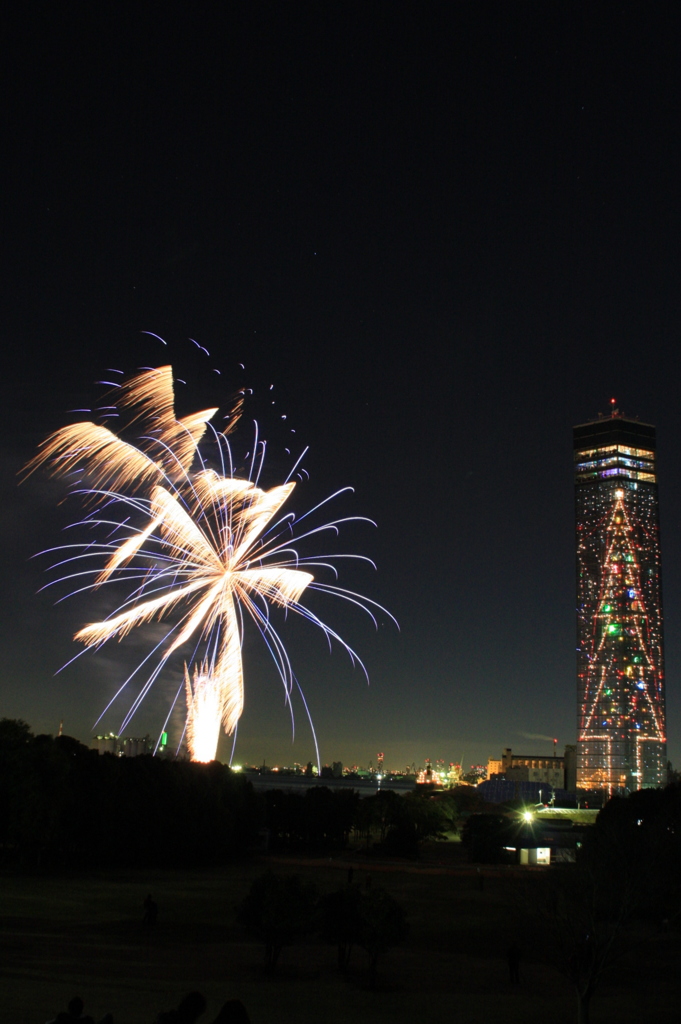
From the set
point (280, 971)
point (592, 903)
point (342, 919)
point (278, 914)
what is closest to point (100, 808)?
point (280, 971)

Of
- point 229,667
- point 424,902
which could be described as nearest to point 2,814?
point 229,667

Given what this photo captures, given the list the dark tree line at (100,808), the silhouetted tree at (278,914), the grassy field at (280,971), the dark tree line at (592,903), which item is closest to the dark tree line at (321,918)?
the silhouetted tree at (278,914)

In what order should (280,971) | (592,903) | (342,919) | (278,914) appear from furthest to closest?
1. (342,919)
2. (280,971)
3. (278,914)
4. (592,903)

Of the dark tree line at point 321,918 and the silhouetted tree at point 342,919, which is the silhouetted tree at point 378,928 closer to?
the dark tree line at point 321,918

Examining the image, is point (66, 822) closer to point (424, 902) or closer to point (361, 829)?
point (424, 902)

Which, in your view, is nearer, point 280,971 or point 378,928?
point 378,928

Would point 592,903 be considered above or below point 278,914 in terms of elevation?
above

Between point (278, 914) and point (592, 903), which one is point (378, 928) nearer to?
point (278, 914)

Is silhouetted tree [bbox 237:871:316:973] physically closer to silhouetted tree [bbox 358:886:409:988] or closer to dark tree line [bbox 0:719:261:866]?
silhouetted tree [bbox 358:886:409:988]

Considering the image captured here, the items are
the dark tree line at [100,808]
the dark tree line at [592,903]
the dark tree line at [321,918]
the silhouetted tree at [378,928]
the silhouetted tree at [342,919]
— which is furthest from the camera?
the dark tree line at [100,808]
